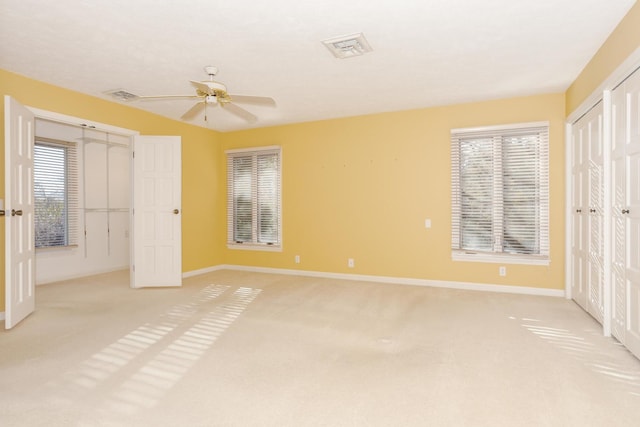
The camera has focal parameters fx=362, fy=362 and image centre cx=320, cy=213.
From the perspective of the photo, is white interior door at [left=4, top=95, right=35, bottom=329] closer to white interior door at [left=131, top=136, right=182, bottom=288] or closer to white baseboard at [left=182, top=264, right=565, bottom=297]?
white interior door at [left=131, top=136, right=182, bottom=288]

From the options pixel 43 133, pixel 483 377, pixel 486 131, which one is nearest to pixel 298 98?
pixel 486 131

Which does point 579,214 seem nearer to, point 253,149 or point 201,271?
point 253,149

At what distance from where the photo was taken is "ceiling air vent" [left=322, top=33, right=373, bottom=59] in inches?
130

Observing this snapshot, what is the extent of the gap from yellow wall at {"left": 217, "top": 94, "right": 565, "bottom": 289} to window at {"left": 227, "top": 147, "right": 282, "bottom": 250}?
0.20m

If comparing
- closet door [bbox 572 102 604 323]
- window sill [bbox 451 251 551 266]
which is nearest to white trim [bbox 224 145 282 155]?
window sill [bbox 451 251 551 266]

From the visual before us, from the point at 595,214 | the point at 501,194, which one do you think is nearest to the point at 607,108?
the point at 595,214

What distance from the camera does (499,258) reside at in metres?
5.14

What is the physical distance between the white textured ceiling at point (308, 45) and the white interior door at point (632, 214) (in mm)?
740

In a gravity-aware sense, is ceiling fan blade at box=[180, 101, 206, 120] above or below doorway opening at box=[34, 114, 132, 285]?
above

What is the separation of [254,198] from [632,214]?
5.55 meters

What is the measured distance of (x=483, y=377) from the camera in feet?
8.32

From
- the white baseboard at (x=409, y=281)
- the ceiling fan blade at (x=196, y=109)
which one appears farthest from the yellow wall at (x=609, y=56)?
the ceiling fan blade at (x=196, y=109)

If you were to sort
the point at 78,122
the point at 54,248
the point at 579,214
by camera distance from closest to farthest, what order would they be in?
the point at 579,214 < the point at 78,122 < the point at 54,248

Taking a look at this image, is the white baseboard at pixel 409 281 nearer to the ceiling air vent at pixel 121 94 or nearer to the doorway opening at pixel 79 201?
the doorway opening at pixel 79 201
